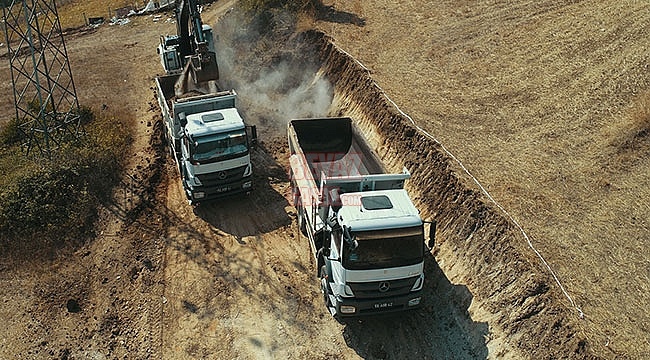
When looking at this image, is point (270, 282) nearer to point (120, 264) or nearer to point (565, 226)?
point (120, 264)

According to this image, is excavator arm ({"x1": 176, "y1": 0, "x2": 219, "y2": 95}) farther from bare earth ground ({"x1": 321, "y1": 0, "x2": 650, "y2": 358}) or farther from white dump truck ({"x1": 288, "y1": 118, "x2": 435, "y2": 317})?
white dump truck ({"x1": 288, "y1": 118, "x2": 435, "y2": 317})

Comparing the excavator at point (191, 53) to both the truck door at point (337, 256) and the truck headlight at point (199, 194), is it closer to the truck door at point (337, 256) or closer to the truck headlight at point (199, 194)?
the truck headlight at point (199, 194)

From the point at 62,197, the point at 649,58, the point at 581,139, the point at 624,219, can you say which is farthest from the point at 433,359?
the point at 649,58

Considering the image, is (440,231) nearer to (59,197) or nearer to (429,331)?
(429,331)

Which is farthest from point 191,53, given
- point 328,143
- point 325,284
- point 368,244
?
point 368,244

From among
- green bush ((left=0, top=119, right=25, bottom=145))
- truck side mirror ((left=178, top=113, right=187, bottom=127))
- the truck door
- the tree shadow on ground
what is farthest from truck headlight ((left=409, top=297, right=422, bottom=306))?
the tree shadow on ground

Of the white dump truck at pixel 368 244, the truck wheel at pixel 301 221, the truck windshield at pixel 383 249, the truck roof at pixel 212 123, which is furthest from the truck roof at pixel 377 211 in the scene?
the truck roof at pixel 212 123
